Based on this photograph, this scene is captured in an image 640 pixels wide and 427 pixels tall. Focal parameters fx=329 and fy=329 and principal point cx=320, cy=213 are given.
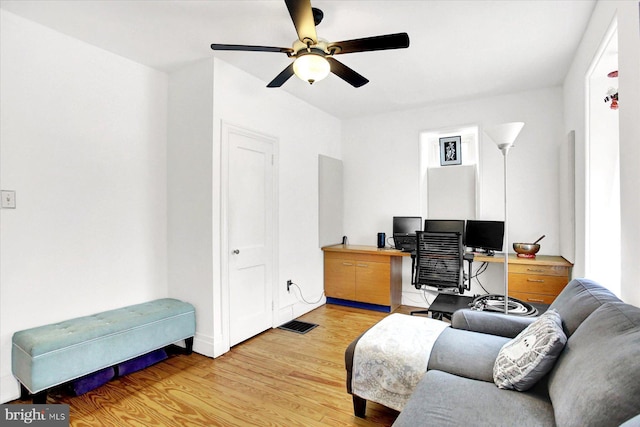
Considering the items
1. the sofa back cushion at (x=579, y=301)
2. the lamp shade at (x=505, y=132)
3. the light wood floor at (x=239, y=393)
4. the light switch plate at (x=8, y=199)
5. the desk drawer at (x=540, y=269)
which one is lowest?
the light wood floor at (x=239, y=393)

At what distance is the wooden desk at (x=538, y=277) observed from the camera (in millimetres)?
3240

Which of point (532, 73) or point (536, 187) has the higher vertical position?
point (532, 73)

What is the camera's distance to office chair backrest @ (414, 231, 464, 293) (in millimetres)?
3414

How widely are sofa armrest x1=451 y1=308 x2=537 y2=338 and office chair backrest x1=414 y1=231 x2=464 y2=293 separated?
1.28 m

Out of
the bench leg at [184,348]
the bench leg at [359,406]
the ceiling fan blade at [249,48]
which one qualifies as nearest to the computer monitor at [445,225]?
the bench leg at [359,406]

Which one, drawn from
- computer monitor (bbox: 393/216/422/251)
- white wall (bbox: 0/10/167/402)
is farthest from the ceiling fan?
computer monitor (bbox: 393/216/422/251)

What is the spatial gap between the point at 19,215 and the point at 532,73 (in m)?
4.62

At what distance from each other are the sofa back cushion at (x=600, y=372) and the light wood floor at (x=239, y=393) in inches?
43.6

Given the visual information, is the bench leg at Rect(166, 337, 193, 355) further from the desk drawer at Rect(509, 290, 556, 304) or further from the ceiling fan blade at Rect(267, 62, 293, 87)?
the desk drawer at Rect(509, 290, 556, 304)

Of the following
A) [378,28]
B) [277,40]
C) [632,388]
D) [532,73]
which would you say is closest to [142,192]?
[277,40]

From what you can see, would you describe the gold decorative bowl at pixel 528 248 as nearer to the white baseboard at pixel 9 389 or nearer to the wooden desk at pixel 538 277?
the wooden desk at pixel 538 277

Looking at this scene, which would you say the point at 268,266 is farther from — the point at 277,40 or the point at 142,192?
the point at 277,40

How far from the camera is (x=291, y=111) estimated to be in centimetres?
396

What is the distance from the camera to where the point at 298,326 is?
12.2ft
